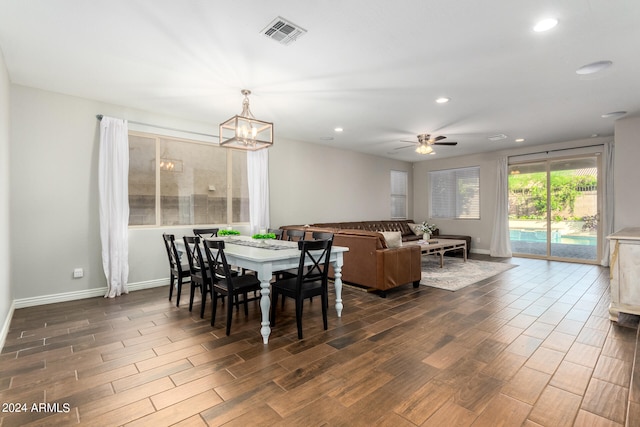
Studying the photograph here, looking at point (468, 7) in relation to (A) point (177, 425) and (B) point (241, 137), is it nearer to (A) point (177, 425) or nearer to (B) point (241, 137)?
(B) point (241, 137)

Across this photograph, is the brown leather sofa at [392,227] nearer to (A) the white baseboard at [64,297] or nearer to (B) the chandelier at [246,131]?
(B) the chandelier at [246,131]

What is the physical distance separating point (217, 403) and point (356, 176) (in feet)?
21.1

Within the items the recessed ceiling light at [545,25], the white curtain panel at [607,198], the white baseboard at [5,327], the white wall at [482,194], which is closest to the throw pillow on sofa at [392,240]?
the recessed ceiling light at [545,25]

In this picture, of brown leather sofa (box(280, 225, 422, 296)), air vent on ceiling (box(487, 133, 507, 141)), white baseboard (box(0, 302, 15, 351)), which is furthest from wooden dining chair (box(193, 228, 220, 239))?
air vent on ceiling (box(487, 133, 507, 141))

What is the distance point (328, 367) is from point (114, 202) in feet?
12.4

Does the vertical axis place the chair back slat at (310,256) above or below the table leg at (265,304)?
above

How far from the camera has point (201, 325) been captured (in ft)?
10.0

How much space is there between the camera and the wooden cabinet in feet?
9.92

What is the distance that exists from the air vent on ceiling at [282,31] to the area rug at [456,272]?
3815 mm

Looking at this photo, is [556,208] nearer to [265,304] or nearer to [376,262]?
[376,262]

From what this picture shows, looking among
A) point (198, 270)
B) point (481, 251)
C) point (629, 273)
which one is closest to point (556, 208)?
point (481, 251)

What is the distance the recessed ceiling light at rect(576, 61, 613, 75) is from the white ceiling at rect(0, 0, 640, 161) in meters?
0.08

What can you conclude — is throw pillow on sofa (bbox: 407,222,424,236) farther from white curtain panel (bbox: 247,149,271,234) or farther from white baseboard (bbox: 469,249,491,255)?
white curtain panel (bbox: 247,149,271,234)

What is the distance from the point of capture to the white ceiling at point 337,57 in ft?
7.44
